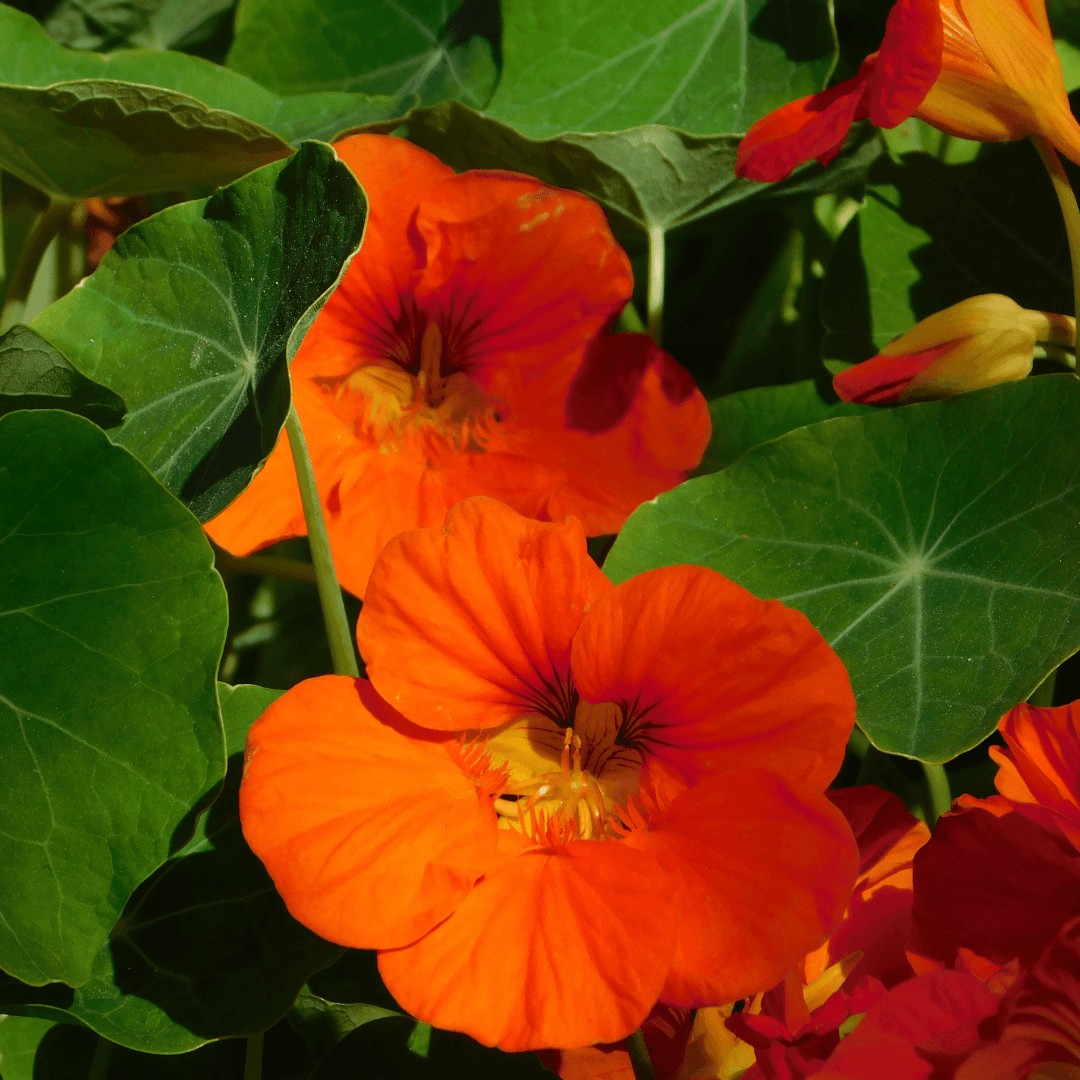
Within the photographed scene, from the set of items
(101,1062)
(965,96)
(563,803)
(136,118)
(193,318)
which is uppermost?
(965,96)

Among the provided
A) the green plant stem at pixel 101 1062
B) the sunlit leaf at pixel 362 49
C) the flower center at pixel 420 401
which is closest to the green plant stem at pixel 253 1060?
the green plant stem at pixel 101 1062

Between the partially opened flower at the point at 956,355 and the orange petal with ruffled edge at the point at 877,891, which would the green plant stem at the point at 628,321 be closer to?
the partially opened flower at the point at 956,355

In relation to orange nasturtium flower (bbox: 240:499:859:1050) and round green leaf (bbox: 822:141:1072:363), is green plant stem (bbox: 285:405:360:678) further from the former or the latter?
round green leaf (bbox: 822:141:1072:363)

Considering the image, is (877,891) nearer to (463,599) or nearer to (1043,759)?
(1043,759)

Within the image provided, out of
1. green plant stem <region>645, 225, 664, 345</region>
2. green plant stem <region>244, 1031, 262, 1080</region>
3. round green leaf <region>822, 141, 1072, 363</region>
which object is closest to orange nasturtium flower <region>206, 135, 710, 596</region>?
green plant stem <region>645, 225, 664, 345</region>

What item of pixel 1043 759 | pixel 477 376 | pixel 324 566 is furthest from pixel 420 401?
pixel 1043 759

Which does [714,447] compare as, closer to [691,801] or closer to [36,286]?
[691,801]

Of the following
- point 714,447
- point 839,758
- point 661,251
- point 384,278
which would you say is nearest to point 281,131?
point 384,278
